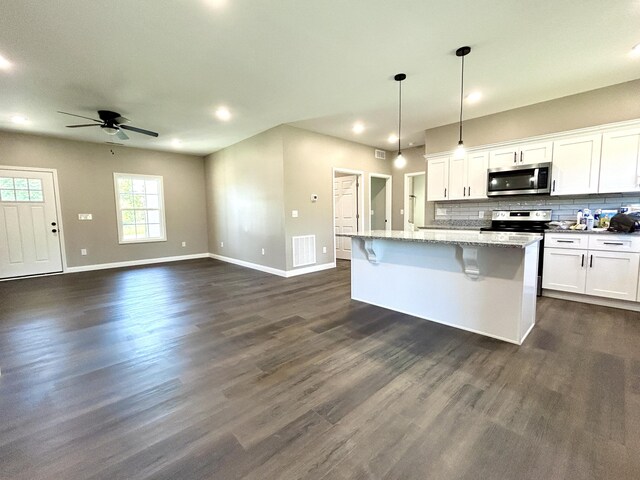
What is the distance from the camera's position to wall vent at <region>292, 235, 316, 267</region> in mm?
5496

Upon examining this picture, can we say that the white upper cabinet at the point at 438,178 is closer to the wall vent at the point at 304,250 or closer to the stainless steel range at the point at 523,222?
the stainless steel range at the point at 523,222

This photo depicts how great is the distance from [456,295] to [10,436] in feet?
11.6

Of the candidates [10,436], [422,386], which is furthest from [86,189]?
[422,386]

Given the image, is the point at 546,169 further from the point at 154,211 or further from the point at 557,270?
the point at 154,211

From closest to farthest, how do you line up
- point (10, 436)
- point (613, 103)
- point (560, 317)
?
point (10, 436) → point (560, 317) → point (613, 103)

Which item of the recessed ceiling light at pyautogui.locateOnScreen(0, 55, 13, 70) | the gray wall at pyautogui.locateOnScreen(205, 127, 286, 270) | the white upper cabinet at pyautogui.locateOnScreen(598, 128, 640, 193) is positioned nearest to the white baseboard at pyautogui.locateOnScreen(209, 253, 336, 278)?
the gray wall at pyautogui.locateOnScreen(205, 127, 286, 270)

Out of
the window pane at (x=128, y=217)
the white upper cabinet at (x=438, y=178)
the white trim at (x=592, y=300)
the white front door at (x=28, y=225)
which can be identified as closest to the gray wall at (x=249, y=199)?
the window pane at (x=128, y=217)

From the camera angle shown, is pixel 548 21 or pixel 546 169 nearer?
pixel 548 21

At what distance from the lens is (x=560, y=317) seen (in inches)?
128

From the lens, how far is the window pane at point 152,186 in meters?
7.02

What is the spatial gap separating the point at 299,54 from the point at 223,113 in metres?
2.12

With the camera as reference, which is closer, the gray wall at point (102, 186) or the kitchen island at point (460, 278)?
the kitchen island at point (460, 278)

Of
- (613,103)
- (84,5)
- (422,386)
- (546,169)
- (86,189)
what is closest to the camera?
(422,386)

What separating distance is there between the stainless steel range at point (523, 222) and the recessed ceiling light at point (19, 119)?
7.88 m
